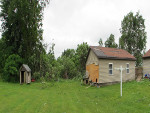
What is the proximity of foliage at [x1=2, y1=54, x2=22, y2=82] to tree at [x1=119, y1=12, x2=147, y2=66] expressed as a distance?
2628cm

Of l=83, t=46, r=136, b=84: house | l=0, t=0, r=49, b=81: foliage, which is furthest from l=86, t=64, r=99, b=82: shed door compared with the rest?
l=0, t=0, r=49, b=81: foliage

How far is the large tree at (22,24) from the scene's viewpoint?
74.5 feet

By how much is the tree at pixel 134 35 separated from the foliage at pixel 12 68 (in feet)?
86.2

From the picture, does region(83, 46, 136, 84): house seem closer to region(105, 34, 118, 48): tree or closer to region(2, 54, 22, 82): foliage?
region(2, 54, 22, 82): foliage

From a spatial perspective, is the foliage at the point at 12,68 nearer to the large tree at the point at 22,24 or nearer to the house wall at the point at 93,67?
the large tree at the point at 22,24

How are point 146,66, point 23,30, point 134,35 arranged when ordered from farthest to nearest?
1. point 134,35
2. point 23,30
3. point 146,66

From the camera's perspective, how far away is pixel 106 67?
1881 cm

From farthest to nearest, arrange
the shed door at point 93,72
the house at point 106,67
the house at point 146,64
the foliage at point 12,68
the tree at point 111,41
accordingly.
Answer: the tree at point 111,41
the foliage at point 12,68
the house at point 146,64
the shed door at point 93,72
the house at point 106,67

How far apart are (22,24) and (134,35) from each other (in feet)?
91.5

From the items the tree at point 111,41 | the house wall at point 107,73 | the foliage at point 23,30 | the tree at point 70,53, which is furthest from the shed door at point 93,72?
the tree at point 70,53

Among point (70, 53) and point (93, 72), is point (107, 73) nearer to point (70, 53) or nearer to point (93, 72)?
point (93, 72)

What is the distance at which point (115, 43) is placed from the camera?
135ft

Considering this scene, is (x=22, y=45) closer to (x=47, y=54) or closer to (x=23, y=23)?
(x=23, y=23)

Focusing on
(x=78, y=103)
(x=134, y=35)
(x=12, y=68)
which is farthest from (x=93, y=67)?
(x=134, y=35)
